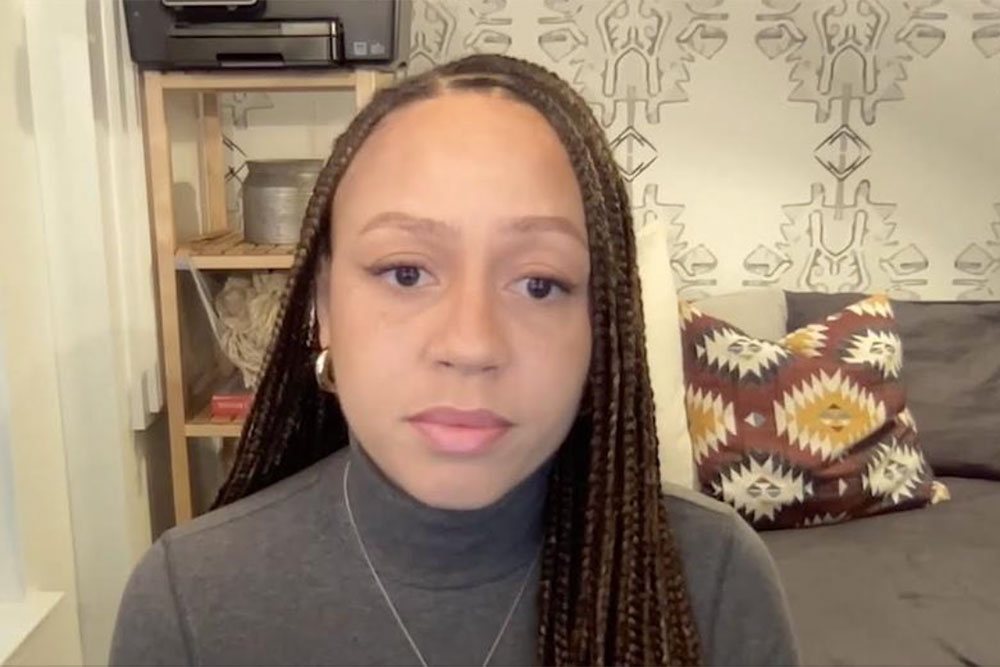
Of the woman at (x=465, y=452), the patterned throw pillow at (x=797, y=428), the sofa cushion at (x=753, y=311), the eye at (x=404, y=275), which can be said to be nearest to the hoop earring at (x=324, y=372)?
the woman at (x=465, y=452)

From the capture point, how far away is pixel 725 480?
6.24ft

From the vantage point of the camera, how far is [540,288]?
82 cm

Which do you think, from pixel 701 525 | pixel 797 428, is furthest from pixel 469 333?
pixel 797 428

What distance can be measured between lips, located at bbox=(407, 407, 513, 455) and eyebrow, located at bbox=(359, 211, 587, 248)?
120mm

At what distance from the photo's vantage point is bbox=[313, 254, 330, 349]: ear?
91 cm

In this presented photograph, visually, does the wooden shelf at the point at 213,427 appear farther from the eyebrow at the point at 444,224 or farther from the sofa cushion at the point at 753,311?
the eyebrow at the point at 444,224

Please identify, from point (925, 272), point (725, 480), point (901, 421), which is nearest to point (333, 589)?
point (725, 480)

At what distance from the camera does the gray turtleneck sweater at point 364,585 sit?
2.87 feet

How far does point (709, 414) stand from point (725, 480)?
108 mm

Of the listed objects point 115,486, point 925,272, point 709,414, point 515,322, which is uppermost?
point 515,322

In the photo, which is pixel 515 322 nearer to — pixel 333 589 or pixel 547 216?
pixel 547 216

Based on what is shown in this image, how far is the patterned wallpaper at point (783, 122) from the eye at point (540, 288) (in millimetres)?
1427

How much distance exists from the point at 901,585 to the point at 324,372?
3.48 ft

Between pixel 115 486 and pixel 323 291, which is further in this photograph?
pixel 115 486
